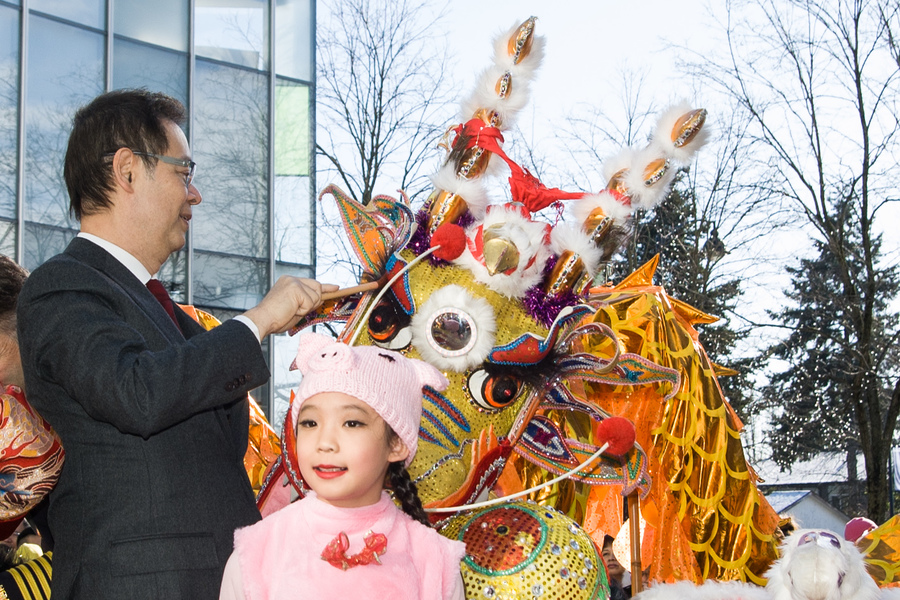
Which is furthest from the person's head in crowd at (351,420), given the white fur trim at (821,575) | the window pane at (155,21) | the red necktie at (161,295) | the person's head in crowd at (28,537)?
the window pane at (155,21)

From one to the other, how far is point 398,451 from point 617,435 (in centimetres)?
70

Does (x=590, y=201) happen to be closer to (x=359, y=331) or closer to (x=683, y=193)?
(x=359, y=331)

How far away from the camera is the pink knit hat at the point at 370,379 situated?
2.12 metres

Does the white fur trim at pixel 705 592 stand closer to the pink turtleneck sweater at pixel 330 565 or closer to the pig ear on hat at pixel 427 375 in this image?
the pink turtleneck sweater at pixel 330 565

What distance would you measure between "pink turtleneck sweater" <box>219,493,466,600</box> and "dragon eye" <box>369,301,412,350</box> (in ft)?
1.94


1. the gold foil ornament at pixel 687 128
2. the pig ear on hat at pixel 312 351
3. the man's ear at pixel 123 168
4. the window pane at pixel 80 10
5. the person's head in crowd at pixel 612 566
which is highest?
the window pane at pixel 80 10

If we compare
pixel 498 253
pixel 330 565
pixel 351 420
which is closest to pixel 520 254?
pixel 498 253

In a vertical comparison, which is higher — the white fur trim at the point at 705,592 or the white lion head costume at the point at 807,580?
the white lion head costume at the point at 807,580

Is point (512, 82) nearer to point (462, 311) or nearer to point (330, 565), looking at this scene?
point (462, 311)

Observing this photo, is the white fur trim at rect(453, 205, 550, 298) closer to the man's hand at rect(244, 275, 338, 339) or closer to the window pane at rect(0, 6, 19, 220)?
the man's hand at rect(244, 275, 338, 339)

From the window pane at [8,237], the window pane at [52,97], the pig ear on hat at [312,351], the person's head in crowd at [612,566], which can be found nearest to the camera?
the pig ear on hat at [312,351]

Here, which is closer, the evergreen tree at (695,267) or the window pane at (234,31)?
the window pane at (234,31)

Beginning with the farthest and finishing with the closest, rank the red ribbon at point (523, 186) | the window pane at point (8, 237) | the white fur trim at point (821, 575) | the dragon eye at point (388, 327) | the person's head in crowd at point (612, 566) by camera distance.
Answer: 1. the window pane at point (8, 237)
2. the person's head in crowd at point (612, 566)
3. the white fur trim at point (821, 575)
4. the red ribbon at point (523, 186)
5. the dragon eye at point (388, 327)

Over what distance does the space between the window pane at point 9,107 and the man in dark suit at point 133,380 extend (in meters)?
8.78
